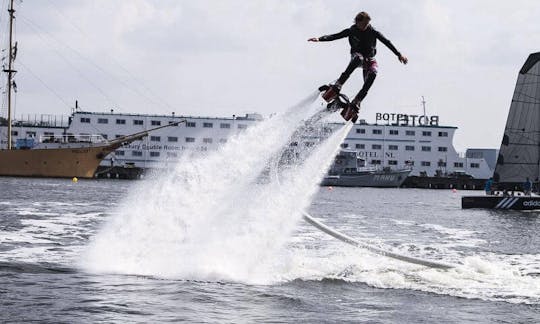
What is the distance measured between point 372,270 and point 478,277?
3.75 m

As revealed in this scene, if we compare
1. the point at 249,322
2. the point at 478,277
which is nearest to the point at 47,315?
the point at 249,322

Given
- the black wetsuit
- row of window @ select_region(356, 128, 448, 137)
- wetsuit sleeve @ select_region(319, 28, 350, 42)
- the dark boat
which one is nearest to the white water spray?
the black wetsuit

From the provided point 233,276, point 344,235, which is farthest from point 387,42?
point 233,276

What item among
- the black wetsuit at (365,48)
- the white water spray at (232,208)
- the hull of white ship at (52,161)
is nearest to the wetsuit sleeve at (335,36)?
the black wetsuit at (365,48)

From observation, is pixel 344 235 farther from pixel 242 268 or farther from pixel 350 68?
pixel 350 68

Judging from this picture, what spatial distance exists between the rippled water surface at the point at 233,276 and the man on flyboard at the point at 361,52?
536 cm

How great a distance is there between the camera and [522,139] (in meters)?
77.1

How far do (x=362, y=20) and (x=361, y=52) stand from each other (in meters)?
1.04

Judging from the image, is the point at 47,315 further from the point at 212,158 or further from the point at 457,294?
the point at 457,294

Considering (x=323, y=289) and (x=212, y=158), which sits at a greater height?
(x=212, y=158)

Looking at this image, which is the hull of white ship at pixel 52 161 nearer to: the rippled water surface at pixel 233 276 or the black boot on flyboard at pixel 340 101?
the rippled water surface at pixel 233 276

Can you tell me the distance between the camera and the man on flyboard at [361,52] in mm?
20469

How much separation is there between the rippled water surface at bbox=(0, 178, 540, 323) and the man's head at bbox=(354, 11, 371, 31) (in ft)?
24.7

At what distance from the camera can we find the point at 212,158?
85.5 ft
